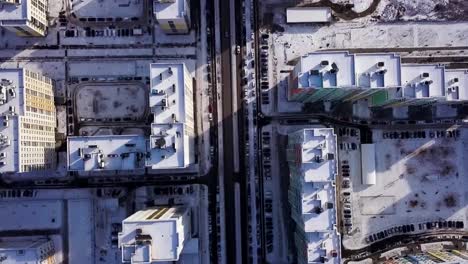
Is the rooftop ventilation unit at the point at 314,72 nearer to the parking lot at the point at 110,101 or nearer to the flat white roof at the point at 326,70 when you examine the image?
the flat white roof at the point at 326,70

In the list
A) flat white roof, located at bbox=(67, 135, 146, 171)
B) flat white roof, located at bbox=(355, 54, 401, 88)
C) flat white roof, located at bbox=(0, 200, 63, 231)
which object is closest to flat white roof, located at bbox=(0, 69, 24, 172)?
flat white roof, located at bbox=(67, 135, 146, 171)

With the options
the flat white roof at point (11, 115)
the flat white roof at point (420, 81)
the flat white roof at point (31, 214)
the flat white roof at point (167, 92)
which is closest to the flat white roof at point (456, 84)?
the flat white roof at point (420, 81)

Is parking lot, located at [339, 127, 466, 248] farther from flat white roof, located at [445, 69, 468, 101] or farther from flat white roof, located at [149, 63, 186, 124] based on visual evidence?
flat white roof, located at [149, 63, 186, 124]

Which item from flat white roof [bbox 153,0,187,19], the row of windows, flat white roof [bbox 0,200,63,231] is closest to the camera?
the row of windows

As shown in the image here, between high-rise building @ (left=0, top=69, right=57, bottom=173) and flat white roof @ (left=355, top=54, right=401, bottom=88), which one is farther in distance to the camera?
flat white roof @ (left=355, top=54, right=401, bottom=88)

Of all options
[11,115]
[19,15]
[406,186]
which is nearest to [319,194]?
[406,186]
